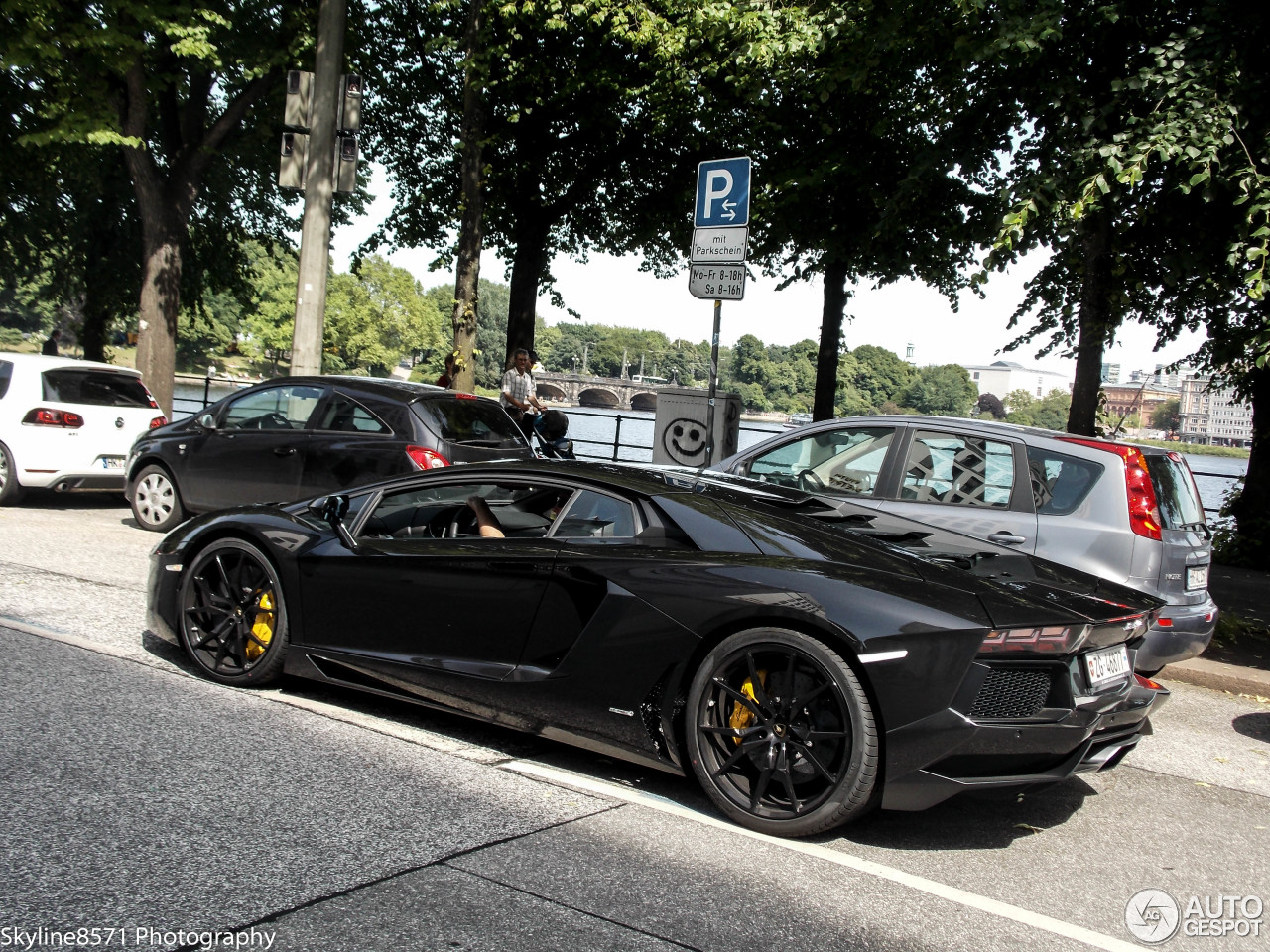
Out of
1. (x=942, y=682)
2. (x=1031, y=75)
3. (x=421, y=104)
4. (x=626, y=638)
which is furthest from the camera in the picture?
(x=421, y=104)

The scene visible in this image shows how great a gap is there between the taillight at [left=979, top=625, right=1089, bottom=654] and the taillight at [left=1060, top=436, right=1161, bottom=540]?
103 inches

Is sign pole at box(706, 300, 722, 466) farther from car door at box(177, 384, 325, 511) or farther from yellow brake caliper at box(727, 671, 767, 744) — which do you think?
yellow brake caliper at box(727, 671, 767, 744)

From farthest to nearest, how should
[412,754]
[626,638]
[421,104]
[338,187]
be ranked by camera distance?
[421,104], [338,187], [412,754], [626,638]

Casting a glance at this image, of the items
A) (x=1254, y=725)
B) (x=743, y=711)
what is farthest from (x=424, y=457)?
(x=1254, y=725)

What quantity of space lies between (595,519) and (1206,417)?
64.2ft

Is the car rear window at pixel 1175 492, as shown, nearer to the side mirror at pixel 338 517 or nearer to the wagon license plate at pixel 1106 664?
the wagon license plate at pixel 1106 664

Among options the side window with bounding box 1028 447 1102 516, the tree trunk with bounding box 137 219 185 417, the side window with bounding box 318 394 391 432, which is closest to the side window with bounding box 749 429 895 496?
the side window with bounding box 1028 447 1102 516

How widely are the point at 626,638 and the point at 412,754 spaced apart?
3.47 ft

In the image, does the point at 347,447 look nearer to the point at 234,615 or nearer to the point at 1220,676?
the point at 234,615

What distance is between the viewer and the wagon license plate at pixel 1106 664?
399 centimetres

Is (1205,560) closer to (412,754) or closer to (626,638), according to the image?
(626,638)

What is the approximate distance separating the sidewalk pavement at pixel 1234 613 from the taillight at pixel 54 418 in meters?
10.3

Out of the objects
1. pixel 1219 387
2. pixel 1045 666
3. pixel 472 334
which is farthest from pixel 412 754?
pixel 1219 387

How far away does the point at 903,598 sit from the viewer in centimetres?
385
